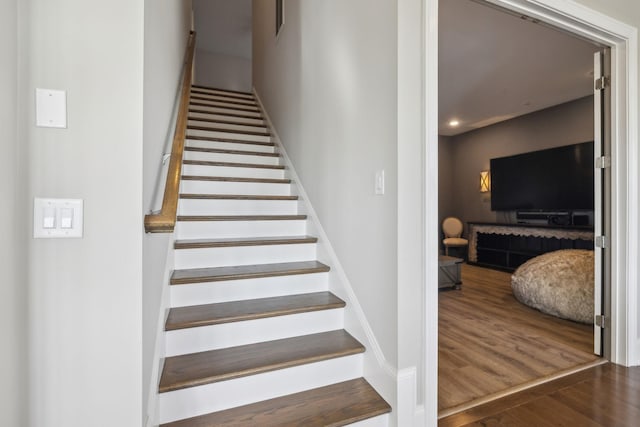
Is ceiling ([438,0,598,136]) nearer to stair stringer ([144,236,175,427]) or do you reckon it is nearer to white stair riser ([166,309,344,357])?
white stair riser ([166,309,344,357])

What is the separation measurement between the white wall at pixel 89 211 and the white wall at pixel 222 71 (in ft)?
22.0

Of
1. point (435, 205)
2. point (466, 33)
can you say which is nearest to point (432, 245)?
point (435, 205)

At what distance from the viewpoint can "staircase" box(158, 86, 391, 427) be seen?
57.3 inches

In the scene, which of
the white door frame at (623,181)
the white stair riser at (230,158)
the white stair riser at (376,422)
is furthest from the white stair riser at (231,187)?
the white door frame at (623,181)

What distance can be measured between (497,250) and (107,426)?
19.4 feet

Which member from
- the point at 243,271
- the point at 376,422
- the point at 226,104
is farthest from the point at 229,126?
the point at 376,422

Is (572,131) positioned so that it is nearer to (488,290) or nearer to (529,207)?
(529,207)

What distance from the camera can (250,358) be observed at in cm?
162

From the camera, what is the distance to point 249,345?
1.77 m

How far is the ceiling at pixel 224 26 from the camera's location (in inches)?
216

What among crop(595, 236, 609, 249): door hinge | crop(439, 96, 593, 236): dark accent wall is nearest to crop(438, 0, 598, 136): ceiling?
crop(439, 96, 593, 236): dark accent wall

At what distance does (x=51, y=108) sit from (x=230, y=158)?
2387mm

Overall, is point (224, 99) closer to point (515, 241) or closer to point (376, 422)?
point (376, 422)

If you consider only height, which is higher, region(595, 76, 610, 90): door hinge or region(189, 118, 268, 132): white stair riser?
region(189, 118, 268, 132): white stair riser
